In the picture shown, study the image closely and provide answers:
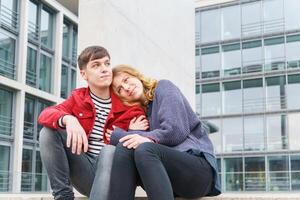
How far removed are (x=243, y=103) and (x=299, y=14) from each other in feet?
13.4

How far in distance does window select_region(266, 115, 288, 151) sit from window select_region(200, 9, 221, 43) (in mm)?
4139

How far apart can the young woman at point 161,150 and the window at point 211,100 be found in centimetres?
1766

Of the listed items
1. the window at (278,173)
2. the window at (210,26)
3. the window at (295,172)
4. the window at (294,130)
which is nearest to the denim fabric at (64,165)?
the window at (278,173)

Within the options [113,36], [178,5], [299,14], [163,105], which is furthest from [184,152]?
[299,14]

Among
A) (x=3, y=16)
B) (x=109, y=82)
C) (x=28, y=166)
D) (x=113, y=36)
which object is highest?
(x=3, y=16)

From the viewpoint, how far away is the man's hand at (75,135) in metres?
2.37

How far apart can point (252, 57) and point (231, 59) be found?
848 mm

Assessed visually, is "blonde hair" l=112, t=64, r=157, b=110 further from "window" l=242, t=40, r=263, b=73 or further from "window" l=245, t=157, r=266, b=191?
"window" l=242, t=40, r=263, b=73

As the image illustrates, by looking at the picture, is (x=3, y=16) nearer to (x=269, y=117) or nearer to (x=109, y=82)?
(x=269, y=117)

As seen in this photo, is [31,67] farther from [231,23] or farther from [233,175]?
[231,23]

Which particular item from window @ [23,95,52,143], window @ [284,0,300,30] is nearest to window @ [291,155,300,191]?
window @ [284,0,300,30]

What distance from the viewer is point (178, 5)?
5641mm

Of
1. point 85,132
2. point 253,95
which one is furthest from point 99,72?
point 253,95

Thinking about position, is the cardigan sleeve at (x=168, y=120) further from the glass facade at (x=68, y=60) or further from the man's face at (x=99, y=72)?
the glass facade at (x=68, y=60)
